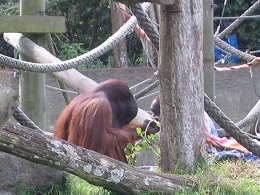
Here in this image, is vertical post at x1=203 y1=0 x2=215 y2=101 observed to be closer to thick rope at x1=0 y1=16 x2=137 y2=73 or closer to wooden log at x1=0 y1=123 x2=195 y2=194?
thick rope at x1=0 y1=16 x2=137 y2=73

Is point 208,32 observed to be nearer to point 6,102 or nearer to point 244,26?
point 6,102

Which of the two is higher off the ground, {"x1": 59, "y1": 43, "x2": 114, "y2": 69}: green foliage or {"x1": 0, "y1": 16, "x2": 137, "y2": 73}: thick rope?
{"x1": 0, "y1": 16, "x2": 137, "y2": 73}: thick rope

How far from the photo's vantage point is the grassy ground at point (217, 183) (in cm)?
292

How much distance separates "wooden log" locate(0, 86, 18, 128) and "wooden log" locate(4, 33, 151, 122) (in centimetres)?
270

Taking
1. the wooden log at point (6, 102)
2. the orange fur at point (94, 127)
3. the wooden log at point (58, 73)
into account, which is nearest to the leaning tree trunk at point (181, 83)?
the orange fur at point (94, 127)

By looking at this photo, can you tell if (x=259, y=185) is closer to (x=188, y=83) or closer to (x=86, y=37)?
(x=188, y=83)

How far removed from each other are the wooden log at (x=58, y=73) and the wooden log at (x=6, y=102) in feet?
8.87

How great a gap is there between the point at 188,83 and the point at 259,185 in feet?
2.07

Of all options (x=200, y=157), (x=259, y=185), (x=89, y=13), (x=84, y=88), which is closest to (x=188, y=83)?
(x=200, y=157)

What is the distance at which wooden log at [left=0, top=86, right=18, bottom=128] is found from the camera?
1768 mm

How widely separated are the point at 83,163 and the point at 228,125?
92 centimetres

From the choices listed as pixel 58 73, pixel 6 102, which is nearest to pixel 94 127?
pixel 58 73

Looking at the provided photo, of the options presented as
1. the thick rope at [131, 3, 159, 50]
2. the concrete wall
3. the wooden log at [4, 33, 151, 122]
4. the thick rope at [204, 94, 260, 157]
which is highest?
the thick rope at [131, 3, 159, 50]

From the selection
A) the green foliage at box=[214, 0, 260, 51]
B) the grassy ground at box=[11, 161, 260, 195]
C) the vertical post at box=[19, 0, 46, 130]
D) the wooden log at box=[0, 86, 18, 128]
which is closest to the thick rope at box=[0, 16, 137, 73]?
the vertical post at box=[19, 0, 46, 130]
